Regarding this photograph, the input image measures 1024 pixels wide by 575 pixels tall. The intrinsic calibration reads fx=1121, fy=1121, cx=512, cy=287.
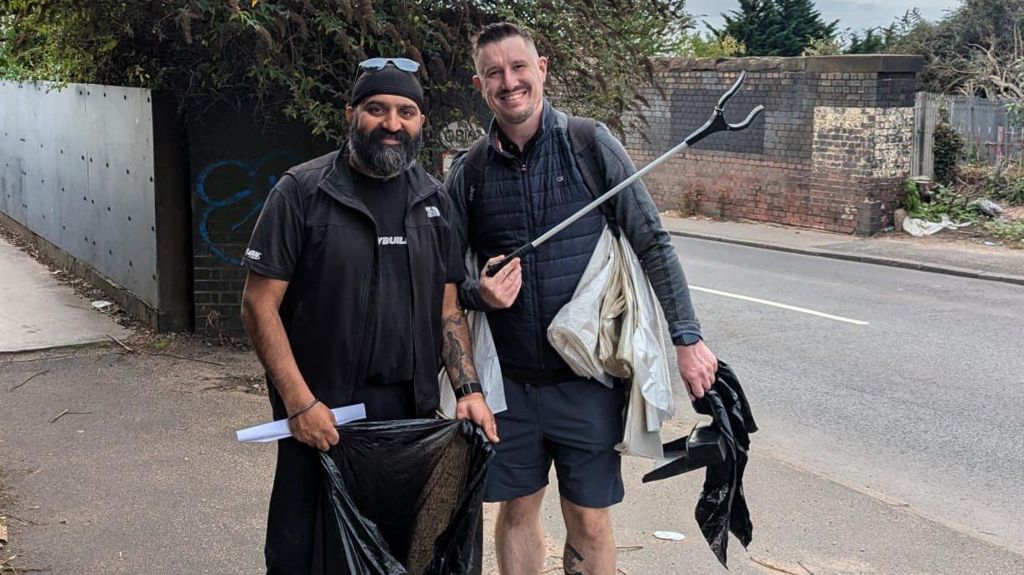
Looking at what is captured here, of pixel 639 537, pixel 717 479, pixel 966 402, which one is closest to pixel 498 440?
pixel 717 479

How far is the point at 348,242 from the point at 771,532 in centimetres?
262

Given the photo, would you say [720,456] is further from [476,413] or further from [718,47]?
[718,47]

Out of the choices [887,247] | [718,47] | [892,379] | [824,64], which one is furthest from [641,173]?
[718,47]

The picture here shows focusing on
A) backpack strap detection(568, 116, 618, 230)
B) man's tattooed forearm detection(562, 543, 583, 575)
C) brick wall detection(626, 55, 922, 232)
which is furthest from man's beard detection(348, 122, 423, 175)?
brick wall detection(626, 55, 922, 232)

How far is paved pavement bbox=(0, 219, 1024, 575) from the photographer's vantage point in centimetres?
437

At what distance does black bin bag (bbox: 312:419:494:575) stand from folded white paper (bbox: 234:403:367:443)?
0.03 meters

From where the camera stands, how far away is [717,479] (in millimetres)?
3422

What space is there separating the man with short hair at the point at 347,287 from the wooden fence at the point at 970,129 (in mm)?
14822

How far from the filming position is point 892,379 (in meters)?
7.81

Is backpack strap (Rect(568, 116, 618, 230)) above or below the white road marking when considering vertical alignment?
above

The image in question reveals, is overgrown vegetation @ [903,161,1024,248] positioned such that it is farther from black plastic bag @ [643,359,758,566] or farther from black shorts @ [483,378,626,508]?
black shorts @ [483,378,626,508]

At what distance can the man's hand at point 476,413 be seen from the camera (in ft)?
10.5

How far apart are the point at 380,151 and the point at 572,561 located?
4.70 feet

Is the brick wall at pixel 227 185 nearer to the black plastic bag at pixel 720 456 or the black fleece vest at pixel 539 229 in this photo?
the black fleece vest at pixel 539 229
